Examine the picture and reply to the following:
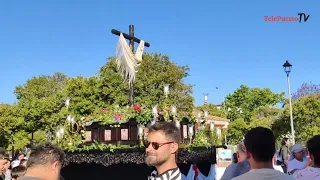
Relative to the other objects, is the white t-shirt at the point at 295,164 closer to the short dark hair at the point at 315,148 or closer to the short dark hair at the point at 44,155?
the short dark hair at the point at 315,148

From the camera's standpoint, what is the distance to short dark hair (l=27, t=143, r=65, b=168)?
3.12m

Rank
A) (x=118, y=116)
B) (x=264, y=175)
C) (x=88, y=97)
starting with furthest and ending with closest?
(x=88, y=97) → (x=118, y=116) → (x=264, y=175)

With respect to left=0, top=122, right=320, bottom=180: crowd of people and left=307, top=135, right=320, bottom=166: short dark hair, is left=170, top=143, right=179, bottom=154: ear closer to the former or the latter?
left=0, top=122, right=320, bottom=180: crowd of people

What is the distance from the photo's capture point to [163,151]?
10.2 feet

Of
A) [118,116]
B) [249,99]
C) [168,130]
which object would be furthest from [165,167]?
[249,99]

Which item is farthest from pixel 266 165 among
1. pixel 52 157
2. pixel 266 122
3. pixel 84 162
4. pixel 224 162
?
pixel 266 122

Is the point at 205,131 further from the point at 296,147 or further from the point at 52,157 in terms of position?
the point at 52,157

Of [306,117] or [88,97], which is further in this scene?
[306,117]

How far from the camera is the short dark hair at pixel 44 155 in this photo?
312 cm

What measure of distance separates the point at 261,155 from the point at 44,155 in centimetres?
163

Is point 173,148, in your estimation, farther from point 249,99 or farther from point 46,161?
point 249,99

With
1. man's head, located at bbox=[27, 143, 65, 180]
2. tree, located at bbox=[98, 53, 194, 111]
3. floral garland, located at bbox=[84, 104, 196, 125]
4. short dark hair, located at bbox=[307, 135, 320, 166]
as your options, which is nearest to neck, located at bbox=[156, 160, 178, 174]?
man's head, located at bbox=[27, 143, 65, 180]

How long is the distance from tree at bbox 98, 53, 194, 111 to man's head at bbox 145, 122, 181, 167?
28.9 meters

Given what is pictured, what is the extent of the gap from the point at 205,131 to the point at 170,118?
212 centimetres
